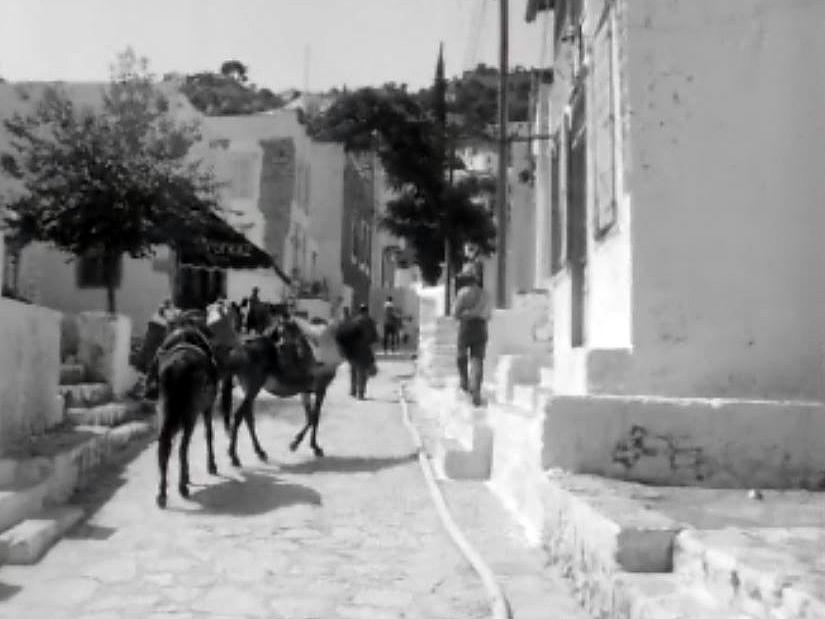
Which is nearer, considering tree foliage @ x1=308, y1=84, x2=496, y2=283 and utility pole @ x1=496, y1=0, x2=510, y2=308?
utility pole @ x1=496, y1=0, x2=510, y2=308

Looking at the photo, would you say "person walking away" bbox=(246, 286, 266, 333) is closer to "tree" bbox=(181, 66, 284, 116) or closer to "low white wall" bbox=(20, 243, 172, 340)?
"low white wall" bbox=(20, 243, 172, 340)

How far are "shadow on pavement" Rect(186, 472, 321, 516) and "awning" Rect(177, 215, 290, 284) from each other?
14.3 m

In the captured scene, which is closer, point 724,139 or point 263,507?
point 724,139

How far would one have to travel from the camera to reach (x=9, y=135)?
23.2 m

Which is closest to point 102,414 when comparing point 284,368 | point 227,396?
point 227,396

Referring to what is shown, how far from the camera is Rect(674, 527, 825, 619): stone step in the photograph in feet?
11.3

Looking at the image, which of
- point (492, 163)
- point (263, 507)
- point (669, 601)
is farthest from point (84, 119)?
point (492, 163)

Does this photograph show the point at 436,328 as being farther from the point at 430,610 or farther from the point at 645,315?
the point at 430,610

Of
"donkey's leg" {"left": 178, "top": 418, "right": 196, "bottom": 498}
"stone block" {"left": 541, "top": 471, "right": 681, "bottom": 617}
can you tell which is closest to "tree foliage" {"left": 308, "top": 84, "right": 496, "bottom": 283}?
"donkey's leg" {"left": 178, "top": 418, "right": 196, "bottom": 498}

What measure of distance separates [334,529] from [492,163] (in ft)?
113

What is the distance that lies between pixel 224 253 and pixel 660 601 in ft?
71.9

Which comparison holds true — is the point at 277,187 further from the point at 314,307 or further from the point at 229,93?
the point at 229,93

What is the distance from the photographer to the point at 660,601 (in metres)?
4.09

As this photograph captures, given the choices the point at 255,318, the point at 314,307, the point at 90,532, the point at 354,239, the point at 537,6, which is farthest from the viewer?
the point at 354,239
